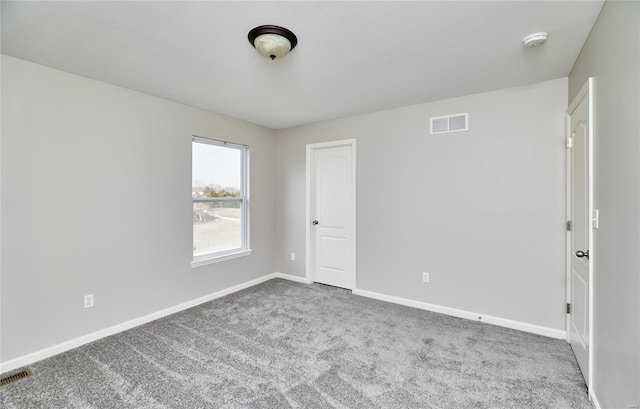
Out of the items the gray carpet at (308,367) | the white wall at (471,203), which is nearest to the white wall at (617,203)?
the gray carpet at (308,367)

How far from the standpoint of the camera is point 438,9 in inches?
68.6

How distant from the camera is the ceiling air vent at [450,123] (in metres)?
3.26

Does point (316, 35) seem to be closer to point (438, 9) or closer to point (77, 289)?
point (438, 9)

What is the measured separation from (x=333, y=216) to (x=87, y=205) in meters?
2.92

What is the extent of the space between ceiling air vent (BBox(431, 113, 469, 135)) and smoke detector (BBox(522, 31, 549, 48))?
115 cm

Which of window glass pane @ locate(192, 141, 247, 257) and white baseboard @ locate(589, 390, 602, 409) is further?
window glass pane @ locate(192, 141, 247, 257)

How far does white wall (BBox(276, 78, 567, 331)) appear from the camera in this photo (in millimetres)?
2844

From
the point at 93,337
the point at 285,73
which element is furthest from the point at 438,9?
the point at 93,337

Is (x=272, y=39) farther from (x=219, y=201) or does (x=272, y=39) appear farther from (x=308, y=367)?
(x=219, y=201)

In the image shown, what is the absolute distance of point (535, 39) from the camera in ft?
6.72

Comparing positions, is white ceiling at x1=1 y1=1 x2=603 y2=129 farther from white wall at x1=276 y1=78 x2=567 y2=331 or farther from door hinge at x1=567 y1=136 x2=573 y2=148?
door hinge at x1=567 y1=136 x2=573 y2=148

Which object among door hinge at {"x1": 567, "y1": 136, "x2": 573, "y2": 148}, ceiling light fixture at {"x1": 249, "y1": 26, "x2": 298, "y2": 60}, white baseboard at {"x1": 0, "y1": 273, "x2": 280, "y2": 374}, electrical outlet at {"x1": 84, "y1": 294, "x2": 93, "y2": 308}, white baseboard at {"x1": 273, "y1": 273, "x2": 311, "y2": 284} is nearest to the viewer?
ceiling light fixture at {"x1": 249, "y1": 26, "x2": 298, "y2": 60}

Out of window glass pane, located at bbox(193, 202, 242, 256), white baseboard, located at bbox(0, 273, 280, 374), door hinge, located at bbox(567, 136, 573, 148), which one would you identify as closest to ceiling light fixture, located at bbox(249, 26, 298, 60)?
window glass pane, located at bbox(193, 202, 242, 256)

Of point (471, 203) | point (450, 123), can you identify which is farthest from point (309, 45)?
point (471, 203)
